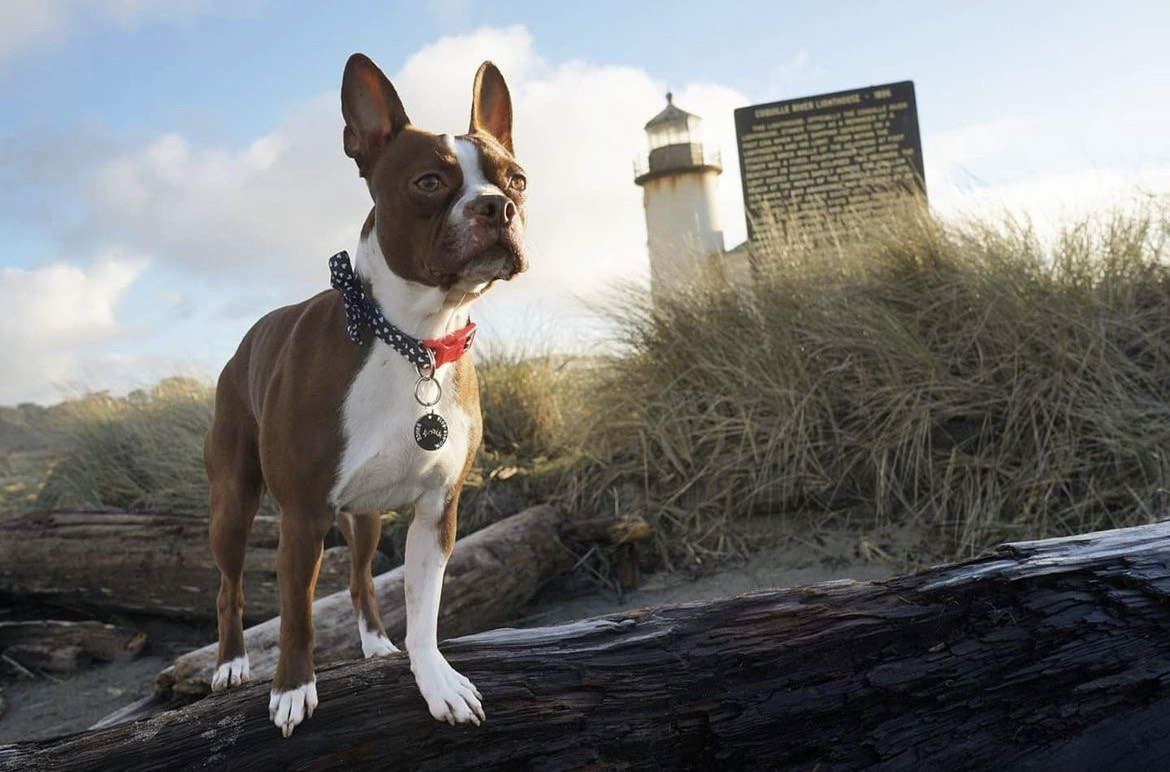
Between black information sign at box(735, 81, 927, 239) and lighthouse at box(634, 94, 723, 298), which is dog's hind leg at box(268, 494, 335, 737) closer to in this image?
black information sign at box(735, 81, 927, 239)

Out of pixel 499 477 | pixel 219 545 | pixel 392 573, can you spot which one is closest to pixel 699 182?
pixel 499 477

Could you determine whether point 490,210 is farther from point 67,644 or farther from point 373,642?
point 67,644

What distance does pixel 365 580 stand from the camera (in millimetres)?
2990

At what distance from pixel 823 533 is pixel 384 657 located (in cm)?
346

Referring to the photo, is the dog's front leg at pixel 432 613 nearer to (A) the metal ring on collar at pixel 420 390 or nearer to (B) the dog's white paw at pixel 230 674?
(A) the metal ring on collar at pixel 420 390

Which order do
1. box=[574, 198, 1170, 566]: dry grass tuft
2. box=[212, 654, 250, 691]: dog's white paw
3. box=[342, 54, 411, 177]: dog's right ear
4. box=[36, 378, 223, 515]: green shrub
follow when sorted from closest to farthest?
box=[342, 54, 411, 177]: dog's right ear < box=[212, 654, 250, 691]: dog's white paw < box=[574, 198, 1170, 566]: dry grass tuft < box=[36, 378, 223, 515]: green shrub

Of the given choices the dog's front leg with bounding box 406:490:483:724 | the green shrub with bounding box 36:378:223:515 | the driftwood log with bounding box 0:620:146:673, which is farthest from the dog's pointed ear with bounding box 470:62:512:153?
the green shrub with bounding box 36:378:223:515

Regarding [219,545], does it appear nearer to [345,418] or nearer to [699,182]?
[345,418]

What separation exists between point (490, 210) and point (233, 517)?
1.36 m

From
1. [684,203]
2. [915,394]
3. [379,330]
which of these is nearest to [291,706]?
[379,330]

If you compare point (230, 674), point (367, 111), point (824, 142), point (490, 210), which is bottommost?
point (230, 674)

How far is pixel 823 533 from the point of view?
539cm

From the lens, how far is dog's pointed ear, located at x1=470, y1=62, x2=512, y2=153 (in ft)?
8.69

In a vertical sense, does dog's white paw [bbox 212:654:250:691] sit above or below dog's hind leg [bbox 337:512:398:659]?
below
